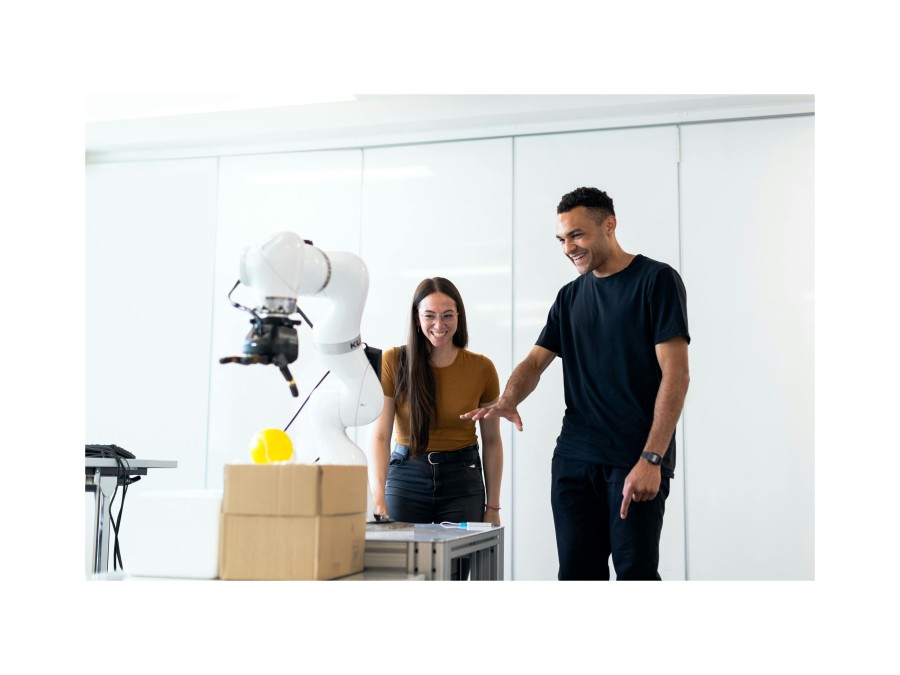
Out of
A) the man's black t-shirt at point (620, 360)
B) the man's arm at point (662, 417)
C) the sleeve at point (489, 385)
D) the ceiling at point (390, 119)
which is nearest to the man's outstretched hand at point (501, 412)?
the man's black t-shirt at point (620, 360)

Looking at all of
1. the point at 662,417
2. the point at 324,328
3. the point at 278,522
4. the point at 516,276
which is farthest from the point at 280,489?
the point at 516,276

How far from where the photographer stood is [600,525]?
7.20ft

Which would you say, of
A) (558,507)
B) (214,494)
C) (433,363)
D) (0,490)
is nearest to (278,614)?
(214,494)

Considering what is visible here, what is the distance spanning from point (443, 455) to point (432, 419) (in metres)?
0.12

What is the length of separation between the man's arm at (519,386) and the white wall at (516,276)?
1.78 meters

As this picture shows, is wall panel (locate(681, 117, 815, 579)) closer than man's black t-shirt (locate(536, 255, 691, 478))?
No

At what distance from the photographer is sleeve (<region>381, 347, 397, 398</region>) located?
268 centimetres

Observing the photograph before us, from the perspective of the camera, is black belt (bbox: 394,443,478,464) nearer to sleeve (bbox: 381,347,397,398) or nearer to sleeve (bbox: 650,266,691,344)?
sleeve (bbox: 381,347,397,398)

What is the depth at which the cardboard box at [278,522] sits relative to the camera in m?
1.38

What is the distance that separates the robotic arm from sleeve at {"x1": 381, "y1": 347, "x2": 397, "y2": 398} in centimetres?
84

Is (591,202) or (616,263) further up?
(591,202)

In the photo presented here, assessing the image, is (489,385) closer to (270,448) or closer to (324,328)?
(324,328)

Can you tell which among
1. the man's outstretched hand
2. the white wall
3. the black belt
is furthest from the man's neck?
the white wall

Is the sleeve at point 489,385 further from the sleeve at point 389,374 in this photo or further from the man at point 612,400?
the man at point 612,400
